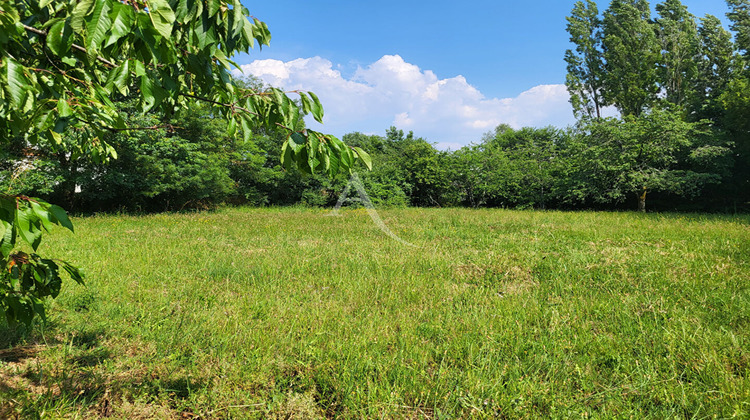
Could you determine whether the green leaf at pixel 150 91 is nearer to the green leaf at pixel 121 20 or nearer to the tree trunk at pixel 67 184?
the green leaf at pixel 121 20

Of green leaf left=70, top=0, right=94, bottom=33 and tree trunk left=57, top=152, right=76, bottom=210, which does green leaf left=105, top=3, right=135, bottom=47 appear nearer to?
green leaf left=70, top=0, right=94, bottom=33

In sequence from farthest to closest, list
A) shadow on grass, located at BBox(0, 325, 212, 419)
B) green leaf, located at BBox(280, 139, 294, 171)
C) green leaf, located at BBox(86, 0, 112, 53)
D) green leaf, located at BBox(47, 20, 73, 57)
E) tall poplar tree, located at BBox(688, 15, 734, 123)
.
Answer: tall poplar tree, located at BBox(688, 15, 734, 123), shadow on grass, located at BBox(0, 325, 212, 419), green leaf, located at BBox(280, 139, 294, 171), green leaf, located at BBox(47, 20, 73, 57), green leaf, located at BBox(86, 0, 112, 53)

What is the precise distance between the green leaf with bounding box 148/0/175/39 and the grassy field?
6.82 ft

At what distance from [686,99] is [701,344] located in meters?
25.8

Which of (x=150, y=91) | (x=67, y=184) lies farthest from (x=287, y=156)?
(x=67, y=184)

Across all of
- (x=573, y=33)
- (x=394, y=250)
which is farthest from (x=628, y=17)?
(x=394, y=250)

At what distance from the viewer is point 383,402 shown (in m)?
2.13

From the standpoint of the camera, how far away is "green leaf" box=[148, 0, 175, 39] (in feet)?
3.46

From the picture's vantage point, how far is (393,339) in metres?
3.00

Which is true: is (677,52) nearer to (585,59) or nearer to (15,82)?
(585,59)

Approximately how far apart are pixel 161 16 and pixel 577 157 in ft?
65.7

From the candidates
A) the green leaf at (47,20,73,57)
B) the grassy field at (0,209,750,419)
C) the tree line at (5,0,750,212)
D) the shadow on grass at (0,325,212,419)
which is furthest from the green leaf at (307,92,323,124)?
the tree line at (5,0,750,212)

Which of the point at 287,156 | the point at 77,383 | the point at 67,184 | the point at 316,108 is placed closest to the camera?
the point at 287,156

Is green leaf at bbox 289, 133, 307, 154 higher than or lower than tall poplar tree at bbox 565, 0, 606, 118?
lower
